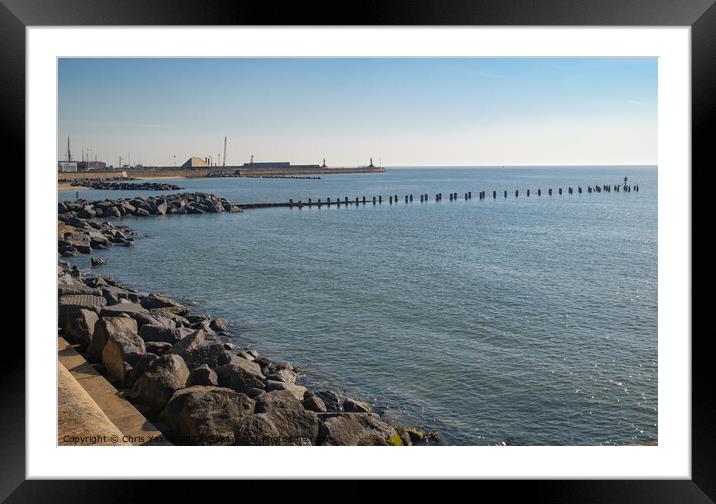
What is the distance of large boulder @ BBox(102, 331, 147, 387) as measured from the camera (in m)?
6.52

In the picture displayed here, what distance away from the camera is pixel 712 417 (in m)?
4.00

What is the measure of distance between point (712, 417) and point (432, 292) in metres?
10.8

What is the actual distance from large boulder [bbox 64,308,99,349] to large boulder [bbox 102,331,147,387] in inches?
27.4

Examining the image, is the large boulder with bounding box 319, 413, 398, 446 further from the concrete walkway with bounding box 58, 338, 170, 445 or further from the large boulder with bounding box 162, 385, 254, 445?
the concrete walkway with bounding box 58, 338, 170, 445

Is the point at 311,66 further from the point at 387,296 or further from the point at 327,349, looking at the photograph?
the point at 327,349

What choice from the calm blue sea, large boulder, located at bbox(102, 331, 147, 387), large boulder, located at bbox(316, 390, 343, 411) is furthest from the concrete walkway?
the calm blue sea

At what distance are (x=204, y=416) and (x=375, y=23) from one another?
3733mm

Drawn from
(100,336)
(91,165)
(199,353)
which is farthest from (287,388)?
(91,165)

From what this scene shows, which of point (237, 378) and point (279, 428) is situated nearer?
point (279, 428)

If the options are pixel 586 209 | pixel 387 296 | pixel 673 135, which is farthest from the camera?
pixel 586 209

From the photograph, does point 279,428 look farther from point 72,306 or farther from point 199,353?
point 72,306

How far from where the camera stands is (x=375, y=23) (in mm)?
3963

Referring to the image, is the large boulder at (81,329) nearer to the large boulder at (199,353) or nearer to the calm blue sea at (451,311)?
the large boulder at (199,353)

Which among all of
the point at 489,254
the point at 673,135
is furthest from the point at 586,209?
the point at 673,135
